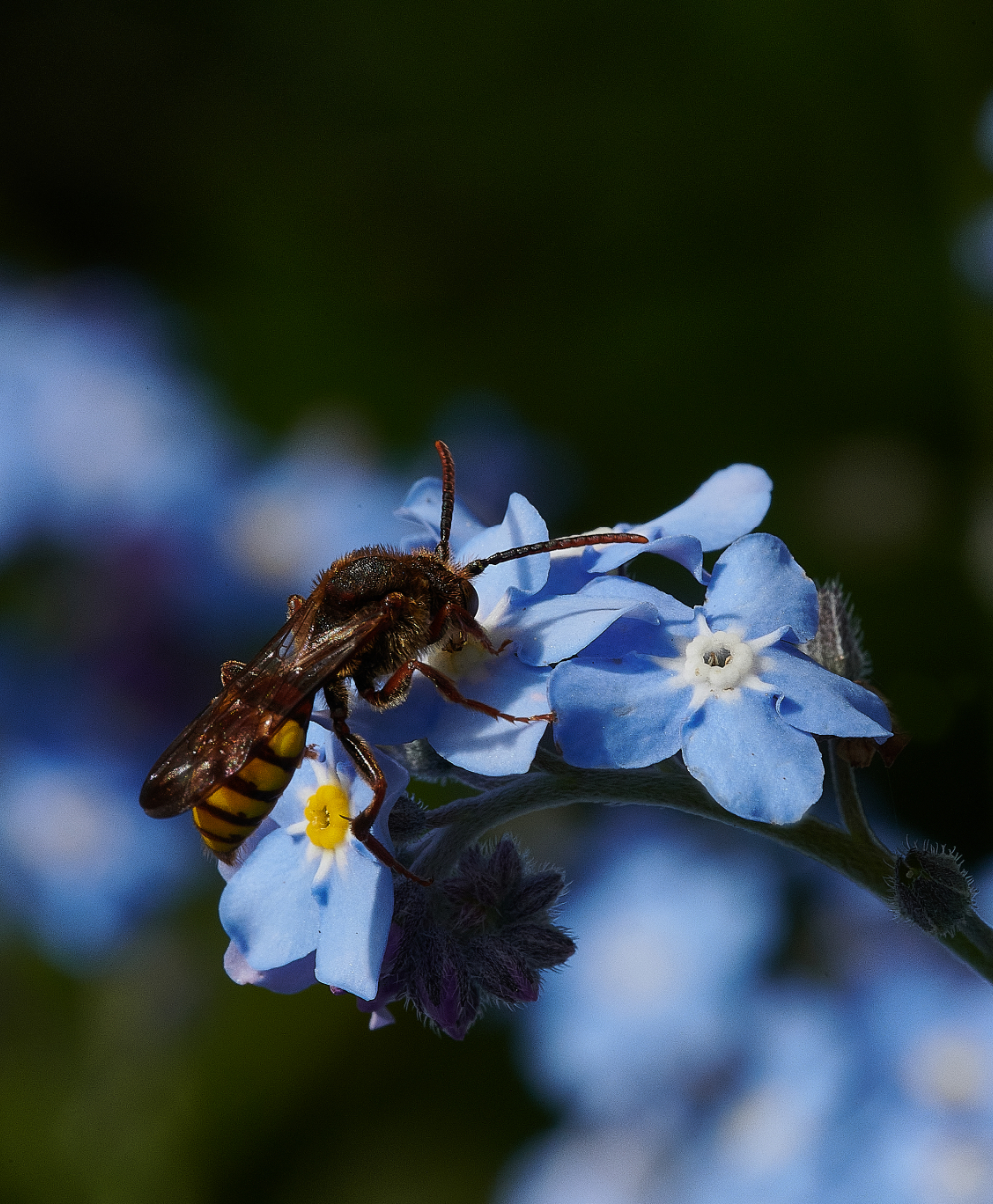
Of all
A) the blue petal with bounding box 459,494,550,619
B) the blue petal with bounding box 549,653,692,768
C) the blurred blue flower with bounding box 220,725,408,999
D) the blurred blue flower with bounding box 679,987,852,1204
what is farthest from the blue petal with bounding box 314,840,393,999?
the blurred blue flower with bounding box 679,987,852,1204

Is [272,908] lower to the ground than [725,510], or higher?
lower

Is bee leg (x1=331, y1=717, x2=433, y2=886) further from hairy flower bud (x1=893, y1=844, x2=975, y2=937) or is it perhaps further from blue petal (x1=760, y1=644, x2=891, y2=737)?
hairy flower bud (x1=893, y1=844, x2=975, y2=937)

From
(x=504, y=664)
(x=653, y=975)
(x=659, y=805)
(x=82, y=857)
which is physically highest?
(x=504, y=664)

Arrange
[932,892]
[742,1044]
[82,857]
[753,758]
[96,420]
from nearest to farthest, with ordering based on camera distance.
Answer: [753,758] < [932,892] < [742,1044] < [82,857] < [96,420]

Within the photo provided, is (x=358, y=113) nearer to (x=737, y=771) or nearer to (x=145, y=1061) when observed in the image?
(x=145, y=1061)

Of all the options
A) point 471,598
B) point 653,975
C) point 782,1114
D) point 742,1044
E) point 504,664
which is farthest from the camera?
point 653,975

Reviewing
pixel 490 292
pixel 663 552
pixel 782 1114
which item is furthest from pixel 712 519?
pixel 490 292

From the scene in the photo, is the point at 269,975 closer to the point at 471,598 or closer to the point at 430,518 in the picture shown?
the point at 471,598
